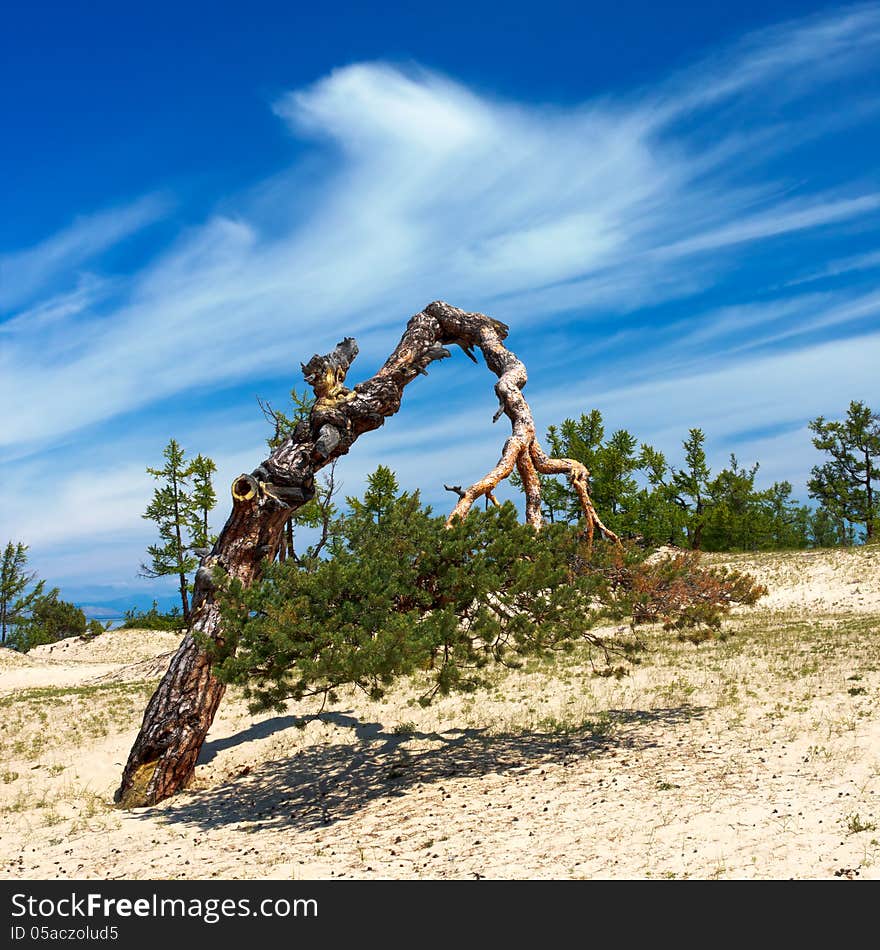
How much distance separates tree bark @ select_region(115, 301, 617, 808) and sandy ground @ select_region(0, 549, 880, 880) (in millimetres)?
638

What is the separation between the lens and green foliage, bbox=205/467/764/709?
26.2 ft

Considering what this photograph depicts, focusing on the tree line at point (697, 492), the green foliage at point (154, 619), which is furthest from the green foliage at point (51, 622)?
the tree line at point (697, 492)

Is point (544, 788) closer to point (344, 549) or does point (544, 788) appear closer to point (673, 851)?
point (673, 851)

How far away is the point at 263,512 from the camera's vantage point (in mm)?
10320

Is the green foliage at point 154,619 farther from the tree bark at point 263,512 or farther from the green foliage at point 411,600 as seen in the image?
the green foliage at point 411,600

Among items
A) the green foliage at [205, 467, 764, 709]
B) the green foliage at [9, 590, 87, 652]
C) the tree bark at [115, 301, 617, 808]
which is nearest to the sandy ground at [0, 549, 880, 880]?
the tree bark at [115, 301, 617, 808]

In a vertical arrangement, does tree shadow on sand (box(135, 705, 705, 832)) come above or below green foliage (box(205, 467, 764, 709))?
below

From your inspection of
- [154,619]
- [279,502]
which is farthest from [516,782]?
[154,619]

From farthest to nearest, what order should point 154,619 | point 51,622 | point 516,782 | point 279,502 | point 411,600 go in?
point 51,622, point 154,619, point 279,502, point 516,782, point 411,600

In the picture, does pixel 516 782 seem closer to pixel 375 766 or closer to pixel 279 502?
pixel 375 766

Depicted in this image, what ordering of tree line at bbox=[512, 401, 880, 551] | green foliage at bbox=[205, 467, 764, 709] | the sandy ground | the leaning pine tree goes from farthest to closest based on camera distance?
tree line at bbox=[512, 401, 880, 551] < the leaning pine tree < green foliage at bbox=[205, 467, 764, 709] < the sandy ground

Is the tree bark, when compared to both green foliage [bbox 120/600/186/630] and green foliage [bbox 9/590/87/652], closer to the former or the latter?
green foliage [bbox 120/600/186/630]

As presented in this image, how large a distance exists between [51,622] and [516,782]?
54.4 meters

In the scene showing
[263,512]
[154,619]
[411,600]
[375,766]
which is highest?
[263,512]
